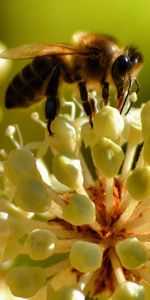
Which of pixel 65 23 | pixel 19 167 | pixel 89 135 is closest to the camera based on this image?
pixel 19 167

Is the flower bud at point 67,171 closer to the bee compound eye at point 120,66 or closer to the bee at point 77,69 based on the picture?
the bee at point 77,69

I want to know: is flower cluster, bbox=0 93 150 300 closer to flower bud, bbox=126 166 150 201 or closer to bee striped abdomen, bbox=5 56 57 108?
flower bud, bbox=126 166 150 201

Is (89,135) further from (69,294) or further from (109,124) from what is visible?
(69,294)

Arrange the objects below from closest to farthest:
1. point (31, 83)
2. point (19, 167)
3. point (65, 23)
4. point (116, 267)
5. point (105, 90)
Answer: point (116, 267)
point (19, 167)
point (105, 90)
point (31, 83)
point (65, 23)

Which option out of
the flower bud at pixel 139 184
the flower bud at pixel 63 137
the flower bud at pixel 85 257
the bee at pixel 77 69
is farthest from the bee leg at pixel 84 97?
the flower bud at pixel 85 257

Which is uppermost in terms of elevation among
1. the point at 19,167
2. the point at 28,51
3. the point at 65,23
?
the point at 28,51

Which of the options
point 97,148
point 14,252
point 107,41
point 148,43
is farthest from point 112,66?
point 148,43

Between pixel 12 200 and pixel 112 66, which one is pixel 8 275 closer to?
pixel 12 200

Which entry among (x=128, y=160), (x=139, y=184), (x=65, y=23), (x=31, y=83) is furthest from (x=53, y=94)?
(x=65, y=23)
